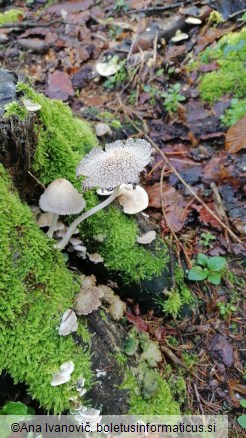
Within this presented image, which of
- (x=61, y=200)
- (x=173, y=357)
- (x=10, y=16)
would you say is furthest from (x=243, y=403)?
(x=10, y=16)

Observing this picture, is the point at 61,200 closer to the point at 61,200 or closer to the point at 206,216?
the point at 61,200

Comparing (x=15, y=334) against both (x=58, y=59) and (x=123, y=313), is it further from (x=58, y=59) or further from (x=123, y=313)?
(x=58, y=59)

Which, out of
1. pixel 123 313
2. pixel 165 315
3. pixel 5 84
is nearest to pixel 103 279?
pixel 123 313

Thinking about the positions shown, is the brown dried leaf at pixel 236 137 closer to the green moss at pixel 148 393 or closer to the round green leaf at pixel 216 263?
the round green leaf at pixel 216 263

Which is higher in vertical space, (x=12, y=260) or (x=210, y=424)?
(x=12, y=260)

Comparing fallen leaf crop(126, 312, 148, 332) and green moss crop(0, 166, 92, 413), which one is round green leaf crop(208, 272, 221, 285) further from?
green moss crop(0, 166, 92, 413)

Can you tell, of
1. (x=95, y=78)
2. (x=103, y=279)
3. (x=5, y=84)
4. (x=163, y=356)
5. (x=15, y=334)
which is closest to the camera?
(x=15, y=334)

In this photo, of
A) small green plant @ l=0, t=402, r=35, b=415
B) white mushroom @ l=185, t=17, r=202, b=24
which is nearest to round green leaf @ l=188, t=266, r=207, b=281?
small green plant @ l=0, t=402, r=35, b=415
